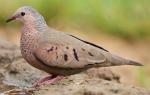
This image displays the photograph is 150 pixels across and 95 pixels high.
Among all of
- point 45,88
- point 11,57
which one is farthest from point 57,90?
point 11,57

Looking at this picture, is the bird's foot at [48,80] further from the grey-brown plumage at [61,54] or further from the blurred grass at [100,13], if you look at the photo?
the blurred grass at [100,13]

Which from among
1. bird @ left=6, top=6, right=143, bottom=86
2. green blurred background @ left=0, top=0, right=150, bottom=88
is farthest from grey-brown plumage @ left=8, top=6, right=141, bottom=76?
green blurred background @ left=0, top=0, right=150, bottom=88

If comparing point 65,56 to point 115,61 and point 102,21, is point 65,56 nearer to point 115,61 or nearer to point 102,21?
point 115,61

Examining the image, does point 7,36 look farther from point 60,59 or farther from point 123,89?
point 123,89

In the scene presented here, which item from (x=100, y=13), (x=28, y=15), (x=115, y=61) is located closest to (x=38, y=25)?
(x=28, y=15)

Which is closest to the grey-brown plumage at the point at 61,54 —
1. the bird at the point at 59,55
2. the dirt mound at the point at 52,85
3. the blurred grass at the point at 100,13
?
the bird at the point at 59,55

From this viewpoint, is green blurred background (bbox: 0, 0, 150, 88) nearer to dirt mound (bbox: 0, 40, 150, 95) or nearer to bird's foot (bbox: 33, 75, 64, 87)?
dirt mound (bbox: 0, 40, 150, 95)

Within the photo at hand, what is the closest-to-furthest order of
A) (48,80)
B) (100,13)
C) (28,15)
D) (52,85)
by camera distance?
(52,85), (48,80), (28,15), (100,13)
